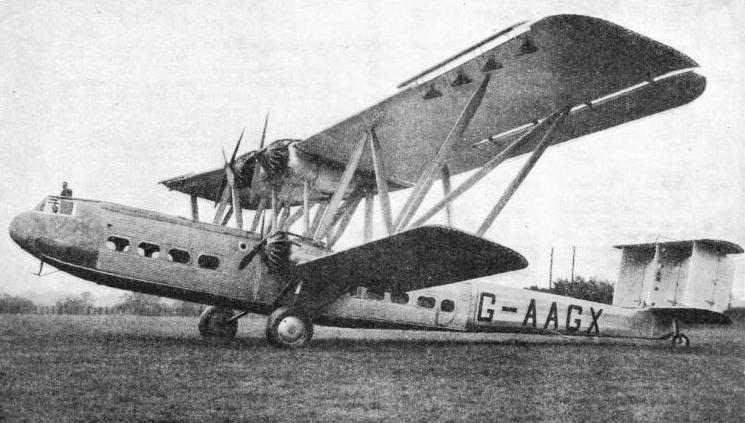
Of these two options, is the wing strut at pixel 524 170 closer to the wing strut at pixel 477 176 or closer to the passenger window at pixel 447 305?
the wing strut at pixel 477 176

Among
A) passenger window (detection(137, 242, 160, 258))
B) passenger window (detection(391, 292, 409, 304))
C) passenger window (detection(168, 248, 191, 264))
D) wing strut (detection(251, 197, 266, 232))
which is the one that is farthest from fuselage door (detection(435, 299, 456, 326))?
passenger window (detection(137, 242, 160, 258))

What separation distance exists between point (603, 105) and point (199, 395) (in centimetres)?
774

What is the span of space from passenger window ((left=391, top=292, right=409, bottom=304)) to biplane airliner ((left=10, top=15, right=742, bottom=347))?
5 cm

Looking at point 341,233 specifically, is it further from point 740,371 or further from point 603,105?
point 740,371

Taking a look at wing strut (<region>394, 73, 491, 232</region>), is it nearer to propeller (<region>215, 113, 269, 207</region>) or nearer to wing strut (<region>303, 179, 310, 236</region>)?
wing strut (<region>303, 179, 310, 236</region>)

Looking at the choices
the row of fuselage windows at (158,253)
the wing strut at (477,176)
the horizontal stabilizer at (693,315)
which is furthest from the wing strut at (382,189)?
the horizontal stabilizer at (693,315)

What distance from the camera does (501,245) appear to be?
23.7 feet

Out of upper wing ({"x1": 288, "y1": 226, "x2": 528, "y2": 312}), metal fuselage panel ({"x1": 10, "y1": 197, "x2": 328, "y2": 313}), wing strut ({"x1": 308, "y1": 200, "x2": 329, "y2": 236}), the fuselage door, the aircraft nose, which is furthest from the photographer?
wing strut ({"x1": 308, "y1": 200, "x2": 329, "y2": 236})

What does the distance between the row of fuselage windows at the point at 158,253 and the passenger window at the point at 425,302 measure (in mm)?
3987

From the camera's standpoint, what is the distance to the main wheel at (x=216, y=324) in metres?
10.7

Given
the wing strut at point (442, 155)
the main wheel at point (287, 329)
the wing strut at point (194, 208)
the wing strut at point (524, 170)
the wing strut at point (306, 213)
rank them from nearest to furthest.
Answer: the wing strut at point (442, 155)
the wing strut at point (524, 170)
the main wheel at point (287, 329)
the wing strut at point (306, 213)
the wing strut at point (194, 208)

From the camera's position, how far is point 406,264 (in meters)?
8.45

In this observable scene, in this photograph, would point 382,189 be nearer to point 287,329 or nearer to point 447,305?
point 287,329

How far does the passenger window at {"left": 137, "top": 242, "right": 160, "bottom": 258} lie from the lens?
29.3 feet
